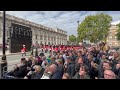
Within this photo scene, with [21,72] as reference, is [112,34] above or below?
above

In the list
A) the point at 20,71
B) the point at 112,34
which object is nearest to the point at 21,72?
the point at 20,71

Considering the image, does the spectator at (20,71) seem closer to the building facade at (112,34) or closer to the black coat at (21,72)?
the black coat at (21,72)

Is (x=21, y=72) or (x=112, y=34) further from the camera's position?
(x=112, y=34)

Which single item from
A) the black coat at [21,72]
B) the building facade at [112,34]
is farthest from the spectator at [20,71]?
the building facade at [112,34]

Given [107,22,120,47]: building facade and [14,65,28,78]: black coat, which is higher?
[107,22,120,47]: building facade

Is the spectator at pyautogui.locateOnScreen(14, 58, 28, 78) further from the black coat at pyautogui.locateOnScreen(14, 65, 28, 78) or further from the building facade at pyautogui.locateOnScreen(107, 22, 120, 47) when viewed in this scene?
the building facade at pyautogui.locateOnScreen(107, 22, 120, 47)

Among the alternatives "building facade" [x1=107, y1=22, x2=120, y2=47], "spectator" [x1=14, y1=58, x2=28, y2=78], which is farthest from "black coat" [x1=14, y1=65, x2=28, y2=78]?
"building facade" [x1=107, y1=22, x2=120, y2=47]

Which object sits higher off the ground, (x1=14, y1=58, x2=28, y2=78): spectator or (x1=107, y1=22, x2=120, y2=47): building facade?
(x1=107, y1=22, x2=120, y2=47): building facade

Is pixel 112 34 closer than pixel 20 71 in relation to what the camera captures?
No

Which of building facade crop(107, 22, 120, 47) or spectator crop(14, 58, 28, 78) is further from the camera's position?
building facade crop(107, 22, 120, 47)

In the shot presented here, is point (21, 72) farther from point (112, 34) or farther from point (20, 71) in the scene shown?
point (112, 34)
